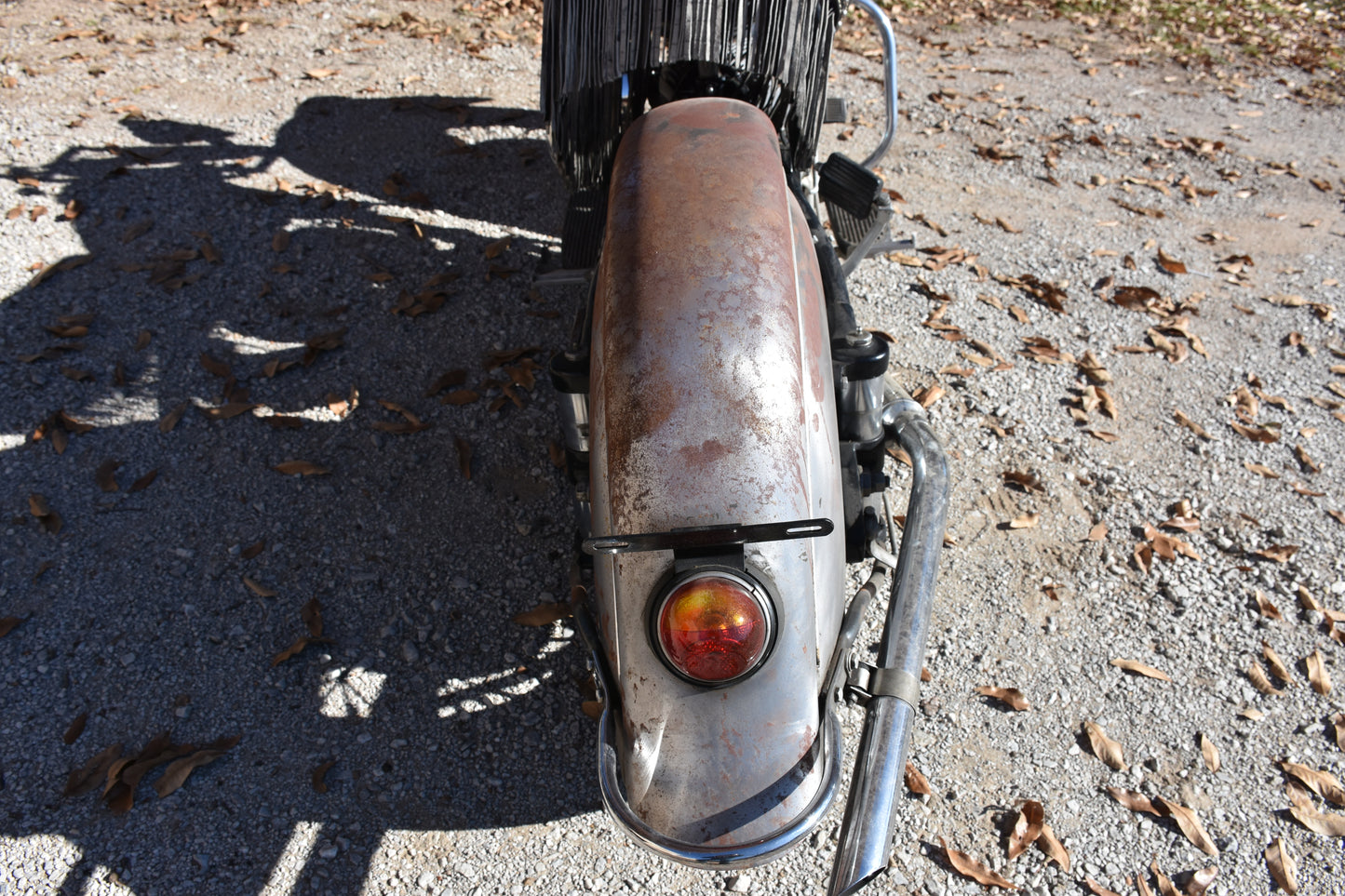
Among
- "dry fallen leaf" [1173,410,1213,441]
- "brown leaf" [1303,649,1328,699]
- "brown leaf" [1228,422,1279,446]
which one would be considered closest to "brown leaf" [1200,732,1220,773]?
"brown leaf" [1303,649,1328,699]

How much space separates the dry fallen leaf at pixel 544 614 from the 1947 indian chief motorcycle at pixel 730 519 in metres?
0.80

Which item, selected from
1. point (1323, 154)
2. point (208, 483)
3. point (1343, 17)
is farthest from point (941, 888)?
point (1343, 17)

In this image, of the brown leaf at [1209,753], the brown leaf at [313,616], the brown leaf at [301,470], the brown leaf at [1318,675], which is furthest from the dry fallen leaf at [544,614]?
the brown leaf at [1318,675]

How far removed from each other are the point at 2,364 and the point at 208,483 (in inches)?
48.3

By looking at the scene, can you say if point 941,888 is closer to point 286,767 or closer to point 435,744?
point 435,744

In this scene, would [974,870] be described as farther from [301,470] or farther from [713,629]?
[301,470]

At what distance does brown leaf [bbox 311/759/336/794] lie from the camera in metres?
2.43

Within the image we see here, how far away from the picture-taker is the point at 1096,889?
2287mm

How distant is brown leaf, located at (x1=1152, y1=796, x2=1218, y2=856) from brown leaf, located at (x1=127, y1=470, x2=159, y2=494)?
3558mm

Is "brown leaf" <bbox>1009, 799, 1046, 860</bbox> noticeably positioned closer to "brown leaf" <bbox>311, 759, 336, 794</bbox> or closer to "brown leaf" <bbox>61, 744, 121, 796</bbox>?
"brown leaf" <bbox>311, 759, 336, 794</bbox>

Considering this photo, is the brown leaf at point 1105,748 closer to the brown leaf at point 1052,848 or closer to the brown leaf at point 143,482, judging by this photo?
the brown leaf at point 1052,848

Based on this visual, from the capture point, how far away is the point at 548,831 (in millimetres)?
2385

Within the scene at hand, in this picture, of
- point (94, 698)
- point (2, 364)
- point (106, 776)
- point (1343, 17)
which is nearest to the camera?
point (106, 776)

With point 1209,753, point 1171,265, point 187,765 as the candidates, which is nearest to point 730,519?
point 187,765
